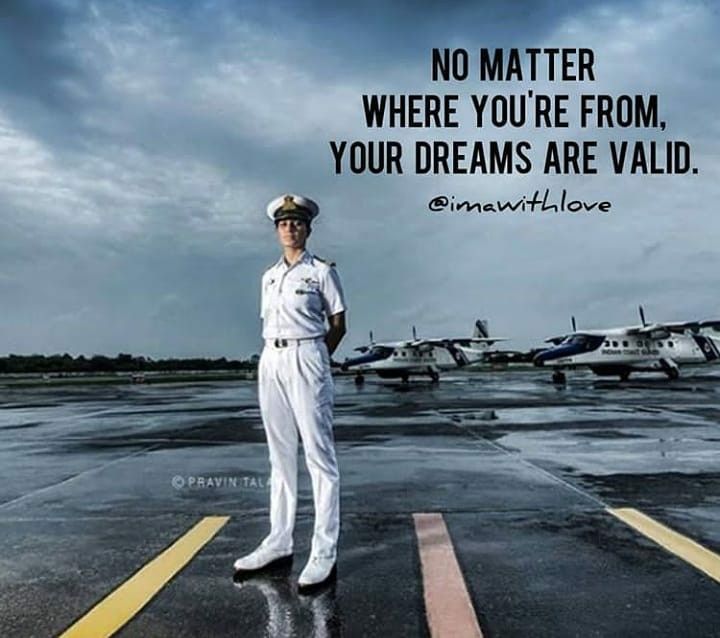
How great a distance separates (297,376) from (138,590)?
1387mm

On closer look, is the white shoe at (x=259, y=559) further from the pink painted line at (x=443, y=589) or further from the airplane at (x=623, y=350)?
the airplane at (x=623, y=350)

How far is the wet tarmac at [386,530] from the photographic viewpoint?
338 cm

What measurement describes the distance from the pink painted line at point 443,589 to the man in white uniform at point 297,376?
1.95ft

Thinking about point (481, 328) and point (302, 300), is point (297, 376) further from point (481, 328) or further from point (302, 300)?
point (481, 328)

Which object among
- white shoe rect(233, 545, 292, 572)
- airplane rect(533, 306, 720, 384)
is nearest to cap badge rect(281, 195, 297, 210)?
white shoe rect(233, 545, 292, 572)

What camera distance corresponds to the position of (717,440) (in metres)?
10.6

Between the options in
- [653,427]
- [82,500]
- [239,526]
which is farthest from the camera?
[653,427]

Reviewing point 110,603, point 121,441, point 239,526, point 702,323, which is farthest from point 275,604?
point 702,323

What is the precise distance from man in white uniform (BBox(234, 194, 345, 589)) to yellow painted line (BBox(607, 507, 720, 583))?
80.8 inches

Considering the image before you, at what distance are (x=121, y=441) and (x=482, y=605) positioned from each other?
30.4 ft

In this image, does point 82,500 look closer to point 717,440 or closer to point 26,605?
point 26,605

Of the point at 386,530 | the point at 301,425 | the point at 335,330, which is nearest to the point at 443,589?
the point at 301,425

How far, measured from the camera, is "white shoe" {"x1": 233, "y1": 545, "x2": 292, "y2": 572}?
4113 millimetres

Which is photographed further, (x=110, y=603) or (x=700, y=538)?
(x=700, y=538)
